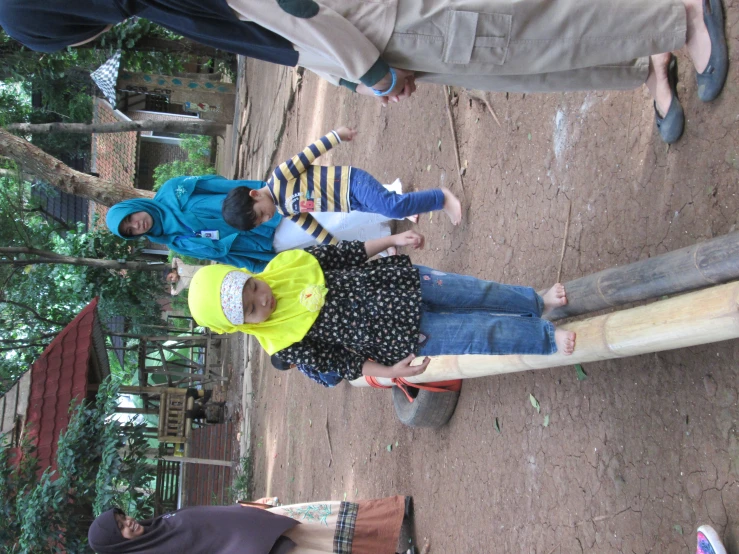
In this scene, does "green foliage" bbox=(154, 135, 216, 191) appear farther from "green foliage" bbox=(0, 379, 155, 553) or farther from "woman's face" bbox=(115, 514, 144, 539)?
"woman's face" bbox=(115, 514, 144, 539)

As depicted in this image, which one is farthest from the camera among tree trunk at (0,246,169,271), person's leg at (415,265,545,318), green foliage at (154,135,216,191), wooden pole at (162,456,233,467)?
green foliage at (154,135,216,191)

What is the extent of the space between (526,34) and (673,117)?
1.02 meters

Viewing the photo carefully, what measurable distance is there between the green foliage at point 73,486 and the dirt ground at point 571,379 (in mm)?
2292

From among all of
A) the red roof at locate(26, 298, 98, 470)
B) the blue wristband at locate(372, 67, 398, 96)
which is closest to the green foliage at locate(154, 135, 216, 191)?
the red roof at locate(26, 298, 98, 470)

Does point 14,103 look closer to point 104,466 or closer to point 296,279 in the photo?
point 104,466

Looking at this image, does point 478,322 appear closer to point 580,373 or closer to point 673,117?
point 580,373

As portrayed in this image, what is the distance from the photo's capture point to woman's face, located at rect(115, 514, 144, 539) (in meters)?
3.75

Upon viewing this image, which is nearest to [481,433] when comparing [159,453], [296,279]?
[296,279]

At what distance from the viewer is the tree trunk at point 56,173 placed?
23.8ft

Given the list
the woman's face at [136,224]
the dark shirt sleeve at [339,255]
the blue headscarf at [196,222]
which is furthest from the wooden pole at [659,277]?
the woman's face at [136,224]

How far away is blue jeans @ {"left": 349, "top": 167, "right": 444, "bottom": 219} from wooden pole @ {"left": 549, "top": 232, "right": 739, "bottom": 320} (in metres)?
1.32

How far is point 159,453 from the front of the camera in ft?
40.9

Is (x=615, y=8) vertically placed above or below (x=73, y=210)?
below

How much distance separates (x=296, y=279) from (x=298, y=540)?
250cm
